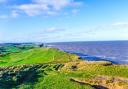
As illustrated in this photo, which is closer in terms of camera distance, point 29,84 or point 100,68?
point 29,84

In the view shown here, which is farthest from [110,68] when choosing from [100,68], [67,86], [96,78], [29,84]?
[29,84]

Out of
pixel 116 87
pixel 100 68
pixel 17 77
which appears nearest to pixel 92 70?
pixel 100 68

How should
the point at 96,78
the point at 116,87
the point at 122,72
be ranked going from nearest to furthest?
the point at 116,87
the point at 96,78
the point at 122,72

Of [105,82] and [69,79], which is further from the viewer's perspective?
[105,82]

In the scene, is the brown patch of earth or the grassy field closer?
the grassy field

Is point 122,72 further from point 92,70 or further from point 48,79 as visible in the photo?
point 48,79

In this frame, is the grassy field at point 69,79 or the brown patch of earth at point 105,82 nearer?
the grassy field at point 69,79

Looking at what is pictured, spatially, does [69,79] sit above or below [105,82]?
above

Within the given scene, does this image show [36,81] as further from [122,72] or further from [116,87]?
[122,72]

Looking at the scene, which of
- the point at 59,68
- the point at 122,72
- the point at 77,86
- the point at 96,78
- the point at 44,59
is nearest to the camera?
the point at 77,86
